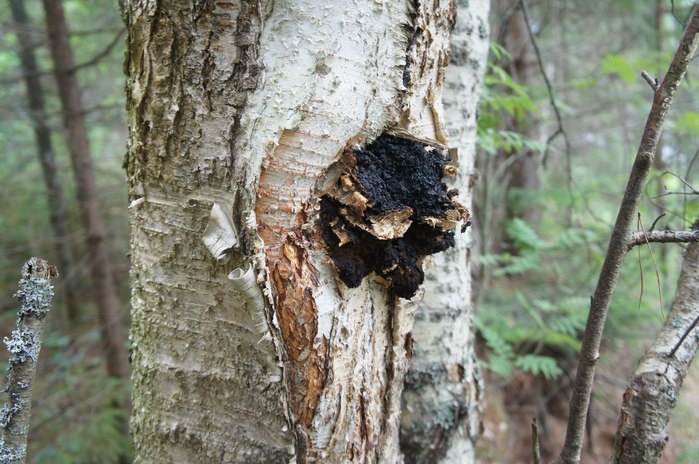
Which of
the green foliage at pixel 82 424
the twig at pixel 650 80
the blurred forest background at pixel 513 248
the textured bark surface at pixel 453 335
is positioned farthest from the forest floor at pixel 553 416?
the twig at pixel 650 80

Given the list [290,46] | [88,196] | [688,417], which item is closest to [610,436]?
[688,417]

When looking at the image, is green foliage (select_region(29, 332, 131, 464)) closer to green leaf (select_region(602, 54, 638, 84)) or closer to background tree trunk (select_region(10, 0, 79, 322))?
background tree trunk (select_region(10, 0, 79, 322))

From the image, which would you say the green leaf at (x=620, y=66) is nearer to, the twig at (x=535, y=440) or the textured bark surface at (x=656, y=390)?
the textured bark surface at (x=656, y=390)

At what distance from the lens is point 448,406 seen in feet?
5.32

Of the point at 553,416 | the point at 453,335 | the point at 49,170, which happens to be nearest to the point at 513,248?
the point at 553,416

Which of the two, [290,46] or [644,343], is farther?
[644,343]

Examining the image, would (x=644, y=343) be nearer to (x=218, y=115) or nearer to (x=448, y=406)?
(x=448, y=406)

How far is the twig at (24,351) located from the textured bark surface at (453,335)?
1.08 m

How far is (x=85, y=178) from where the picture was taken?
4.07m

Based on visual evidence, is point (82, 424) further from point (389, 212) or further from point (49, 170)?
point (389, 212)

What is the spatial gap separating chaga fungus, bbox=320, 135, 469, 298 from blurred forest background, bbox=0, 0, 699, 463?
138 cm

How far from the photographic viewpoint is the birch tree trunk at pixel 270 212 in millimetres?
929

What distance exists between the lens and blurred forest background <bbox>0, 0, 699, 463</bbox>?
10.7 ft

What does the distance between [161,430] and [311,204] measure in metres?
0.66
